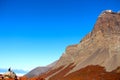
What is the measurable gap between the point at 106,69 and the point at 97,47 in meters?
39.2

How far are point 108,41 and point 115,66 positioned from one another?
128 feet

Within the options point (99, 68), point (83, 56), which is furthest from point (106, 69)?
point (83, 56)

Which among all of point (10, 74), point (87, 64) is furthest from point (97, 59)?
point (10, 74)

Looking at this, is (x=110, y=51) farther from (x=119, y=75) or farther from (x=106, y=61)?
(x=119, y=75)

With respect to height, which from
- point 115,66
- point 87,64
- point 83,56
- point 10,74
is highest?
point 83,56

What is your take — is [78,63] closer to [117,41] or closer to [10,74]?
[117,41]

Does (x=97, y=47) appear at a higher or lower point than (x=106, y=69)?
A: higher

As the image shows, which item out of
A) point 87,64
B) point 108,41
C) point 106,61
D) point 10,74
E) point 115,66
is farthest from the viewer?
point 108,41

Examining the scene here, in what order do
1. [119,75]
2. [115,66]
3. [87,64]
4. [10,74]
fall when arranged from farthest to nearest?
[87,64]
[115,66]
[119,75]
[10,74]

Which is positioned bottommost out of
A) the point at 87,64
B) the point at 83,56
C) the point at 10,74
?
the point at 10,74

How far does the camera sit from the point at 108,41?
18988 centimetres

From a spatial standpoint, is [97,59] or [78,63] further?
[78,63]

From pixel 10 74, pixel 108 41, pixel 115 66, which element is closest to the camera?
pixel 10 74

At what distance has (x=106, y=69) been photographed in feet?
515
